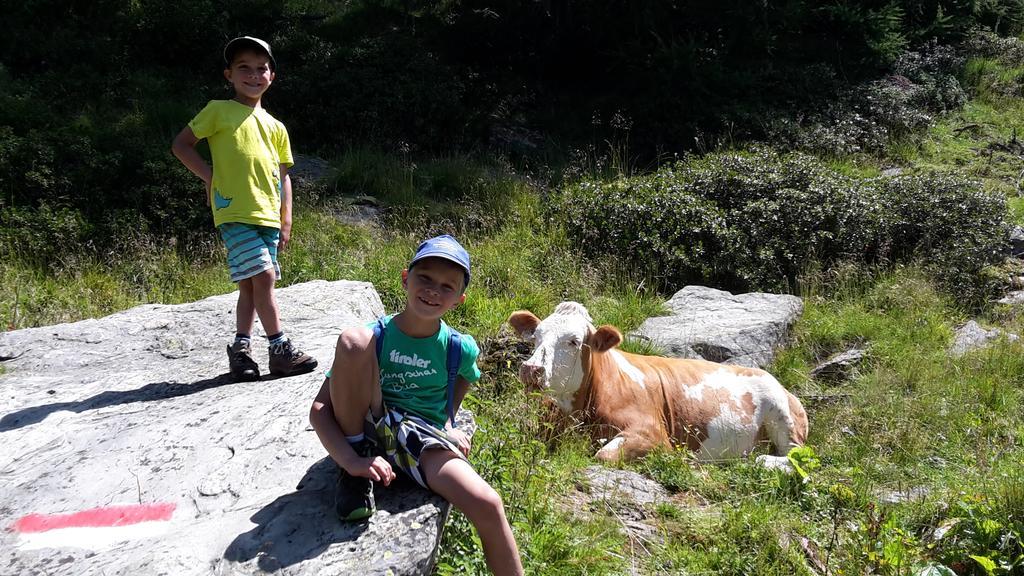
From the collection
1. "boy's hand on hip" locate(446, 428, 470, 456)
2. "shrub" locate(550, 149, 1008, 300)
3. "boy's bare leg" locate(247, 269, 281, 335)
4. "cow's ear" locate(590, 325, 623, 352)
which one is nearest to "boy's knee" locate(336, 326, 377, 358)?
"boy's hand on hip" locate(446, 428, 470, 456)

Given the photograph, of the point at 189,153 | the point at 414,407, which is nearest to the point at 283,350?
A: the point at 189,153

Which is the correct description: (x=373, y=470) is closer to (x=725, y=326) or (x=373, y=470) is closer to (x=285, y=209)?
(x=285, y=209)

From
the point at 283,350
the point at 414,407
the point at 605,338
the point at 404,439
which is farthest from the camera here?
the point at 605,338

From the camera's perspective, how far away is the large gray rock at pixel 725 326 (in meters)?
6.60

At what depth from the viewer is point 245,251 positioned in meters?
3.81

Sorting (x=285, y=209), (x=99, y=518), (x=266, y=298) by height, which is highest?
(x=285, y=209)

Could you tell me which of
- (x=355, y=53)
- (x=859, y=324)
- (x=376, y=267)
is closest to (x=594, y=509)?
(x=376, y=267)

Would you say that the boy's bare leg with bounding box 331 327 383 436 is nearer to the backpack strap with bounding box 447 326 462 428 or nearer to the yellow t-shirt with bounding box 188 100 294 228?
the backpack strap with bounding box 447 326 462 428

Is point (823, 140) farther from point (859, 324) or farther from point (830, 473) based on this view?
point (830, 473)

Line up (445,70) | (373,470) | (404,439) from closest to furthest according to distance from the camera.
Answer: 1. (373,470)
2. (404,439)
3. (445,70)

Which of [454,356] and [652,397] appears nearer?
[454,356]

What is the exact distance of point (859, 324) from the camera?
7.31m

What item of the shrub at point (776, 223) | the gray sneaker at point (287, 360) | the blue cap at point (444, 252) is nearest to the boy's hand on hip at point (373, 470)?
the blue cap at point (444, 252)

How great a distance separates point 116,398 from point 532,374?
2.17 m
